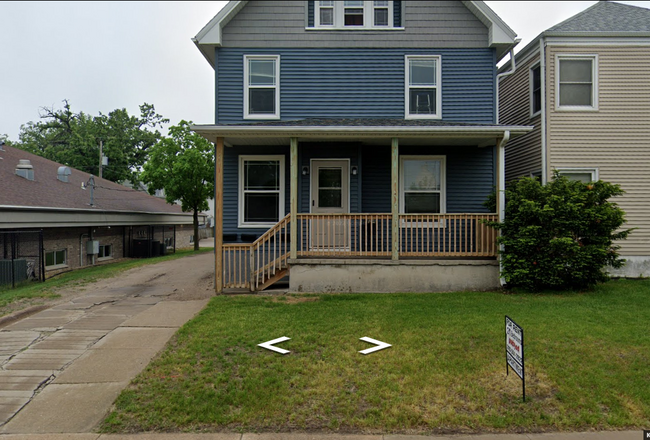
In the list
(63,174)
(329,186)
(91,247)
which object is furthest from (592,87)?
(63,174)

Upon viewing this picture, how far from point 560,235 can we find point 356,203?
4.52 meters

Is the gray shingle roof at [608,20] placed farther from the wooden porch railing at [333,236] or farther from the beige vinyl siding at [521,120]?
the wooden porch railing at [333,236]

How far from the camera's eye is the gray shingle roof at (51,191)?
12.8m

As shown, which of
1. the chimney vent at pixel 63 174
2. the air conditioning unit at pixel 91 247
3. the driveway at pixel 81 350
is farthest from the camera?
the chimney vent at pixel 63 174

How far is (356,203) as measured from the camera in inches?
385

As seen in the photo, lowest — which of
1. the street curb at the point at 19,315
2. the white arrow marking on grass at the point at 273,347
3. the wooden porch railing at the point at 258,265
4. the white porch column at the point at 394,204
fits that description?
the street curb at the point at 19,315

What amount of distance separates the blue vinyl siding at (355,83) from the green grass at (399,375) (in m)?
5.71

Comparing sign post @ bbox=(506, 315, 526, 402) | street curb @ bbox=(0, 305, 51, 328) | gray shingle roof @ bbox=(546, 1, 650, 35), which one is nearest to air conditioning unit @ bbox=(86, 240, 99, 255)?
street curb @ bbox=(0, 305, 51, 328)

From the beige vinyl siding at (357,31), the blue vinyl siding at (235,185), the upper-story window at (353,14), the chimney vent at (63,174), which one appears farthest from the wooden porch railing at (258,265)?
the chimney vent at (63,174)

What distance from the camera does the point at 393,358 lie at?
4.80m

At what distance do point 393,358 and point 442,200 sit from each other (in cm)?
626

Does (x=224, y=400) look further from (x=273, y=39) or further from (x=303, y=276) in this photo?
(x=273, y=39)

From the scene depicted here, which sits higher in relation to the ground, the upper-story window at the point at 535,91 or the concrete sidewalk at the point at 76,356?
the upper-story window at the point at 535,91

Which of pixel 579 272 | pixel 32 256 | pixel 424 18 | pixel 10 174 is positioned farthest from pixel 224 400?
pixel 10 174
